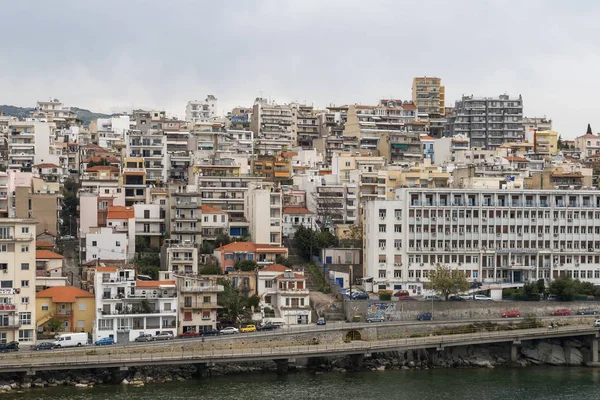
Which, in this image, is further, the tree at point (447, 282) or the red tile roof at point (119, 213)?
the red tile roof at point (119, 213)

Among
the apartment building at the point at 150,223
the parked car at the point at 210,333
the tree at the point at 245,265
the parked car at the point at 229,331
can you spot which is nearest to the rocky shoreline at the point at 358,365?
the parked car at the point at 229,331

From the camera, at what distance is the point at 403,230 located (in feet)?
203

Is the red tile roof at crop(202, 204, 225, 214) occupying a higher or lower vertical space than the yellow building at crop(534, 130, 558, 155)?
lower

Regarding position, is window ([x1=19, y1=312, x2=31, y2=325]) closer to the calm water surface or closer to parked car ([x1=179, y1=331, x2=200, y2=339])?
the calm water surface

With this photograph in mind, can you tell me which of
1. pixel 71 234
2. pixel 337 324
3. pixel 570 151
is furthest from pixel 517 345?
pixel 570 151

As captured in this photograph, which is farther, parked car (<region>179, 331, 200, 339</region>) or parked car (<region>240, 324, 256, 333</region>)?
parked car (<region>240, 324, 256, 333</region>)

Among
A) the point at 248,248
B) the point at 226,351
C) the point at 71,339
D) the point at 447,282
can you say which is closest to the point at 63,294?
the point at 71,339

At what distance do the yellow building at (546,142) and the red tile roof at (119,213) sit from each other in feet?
153

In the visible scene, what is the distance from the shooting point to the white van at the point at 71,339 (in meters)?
50.7

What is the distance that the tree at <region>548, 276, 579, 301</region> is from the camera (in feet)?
194

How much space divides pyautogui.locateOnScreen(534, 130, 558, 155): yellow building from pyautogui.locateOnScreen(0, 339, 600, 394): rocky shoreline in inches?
1851

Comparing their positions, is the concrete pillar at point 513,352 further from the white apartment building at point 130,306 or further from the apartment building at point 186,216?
the apartment building at point 186,216

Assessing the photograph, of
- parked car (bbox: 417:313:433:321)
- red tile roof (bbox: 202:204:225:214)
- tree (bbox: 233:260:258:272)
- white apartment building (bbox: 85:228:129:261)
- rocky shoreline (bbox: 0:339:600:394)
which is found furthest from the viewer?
red tile roof (bbox: 202:204:225:214)

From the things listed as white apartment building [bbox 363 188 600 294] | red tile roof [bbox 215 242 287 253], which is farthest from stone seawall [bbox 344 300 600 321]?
red tile roof [bbox 215 242 287 253]
